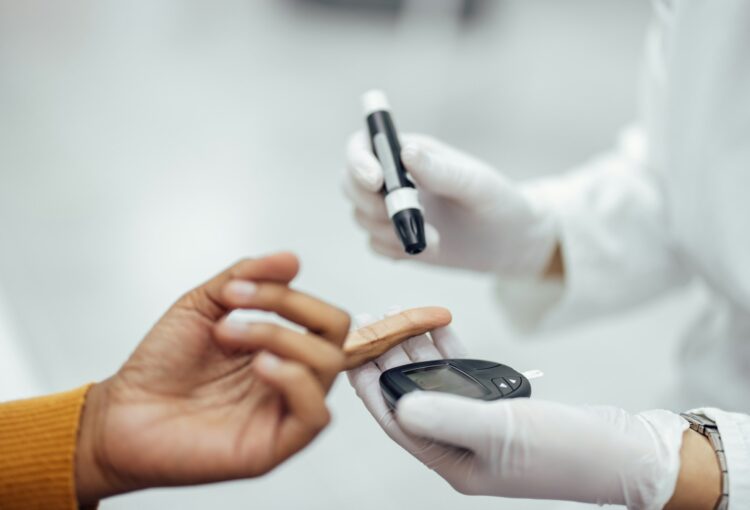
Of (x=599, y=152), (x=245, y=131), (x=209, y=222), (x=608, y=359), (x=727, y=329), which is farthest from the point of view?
(x=599, y=152)

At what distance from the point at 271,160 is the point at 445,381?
1270mm

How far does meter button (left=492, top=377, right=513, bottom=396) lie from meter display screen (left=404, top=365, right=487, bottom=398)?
1 centimetres

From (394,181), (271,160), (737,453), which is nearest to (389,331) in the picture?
(394,181)

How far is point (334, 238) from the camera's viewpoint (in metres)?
1.37

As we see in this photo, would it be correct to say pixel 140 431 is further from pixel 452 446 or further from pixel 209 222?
pixel 209 222

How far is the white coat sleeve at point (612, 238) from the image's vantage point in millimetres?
845

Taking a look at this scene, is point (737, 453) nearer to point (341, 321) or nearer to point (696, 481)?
point (696, 481)

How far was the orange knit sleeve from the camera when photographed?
1.47 feet

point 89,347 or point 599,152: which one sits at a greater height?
point 599,152

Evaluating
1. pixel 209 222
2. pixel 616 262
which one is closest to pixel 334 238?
pixel 209 222

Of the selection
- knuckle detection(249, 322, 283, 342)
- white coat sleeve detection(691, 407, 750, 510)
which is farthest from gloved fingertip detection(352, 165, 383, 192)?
white coat sleeve detection(691, 407, 750, 510)

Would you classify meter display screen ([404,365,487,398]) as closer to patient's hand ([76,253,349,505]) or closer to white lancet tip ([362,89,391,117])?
patient's hand ([76,253,349,505])

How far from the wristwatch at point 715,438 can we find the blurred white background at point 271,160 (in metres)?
0.18

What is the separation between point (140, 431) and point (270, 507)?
0.39 m
